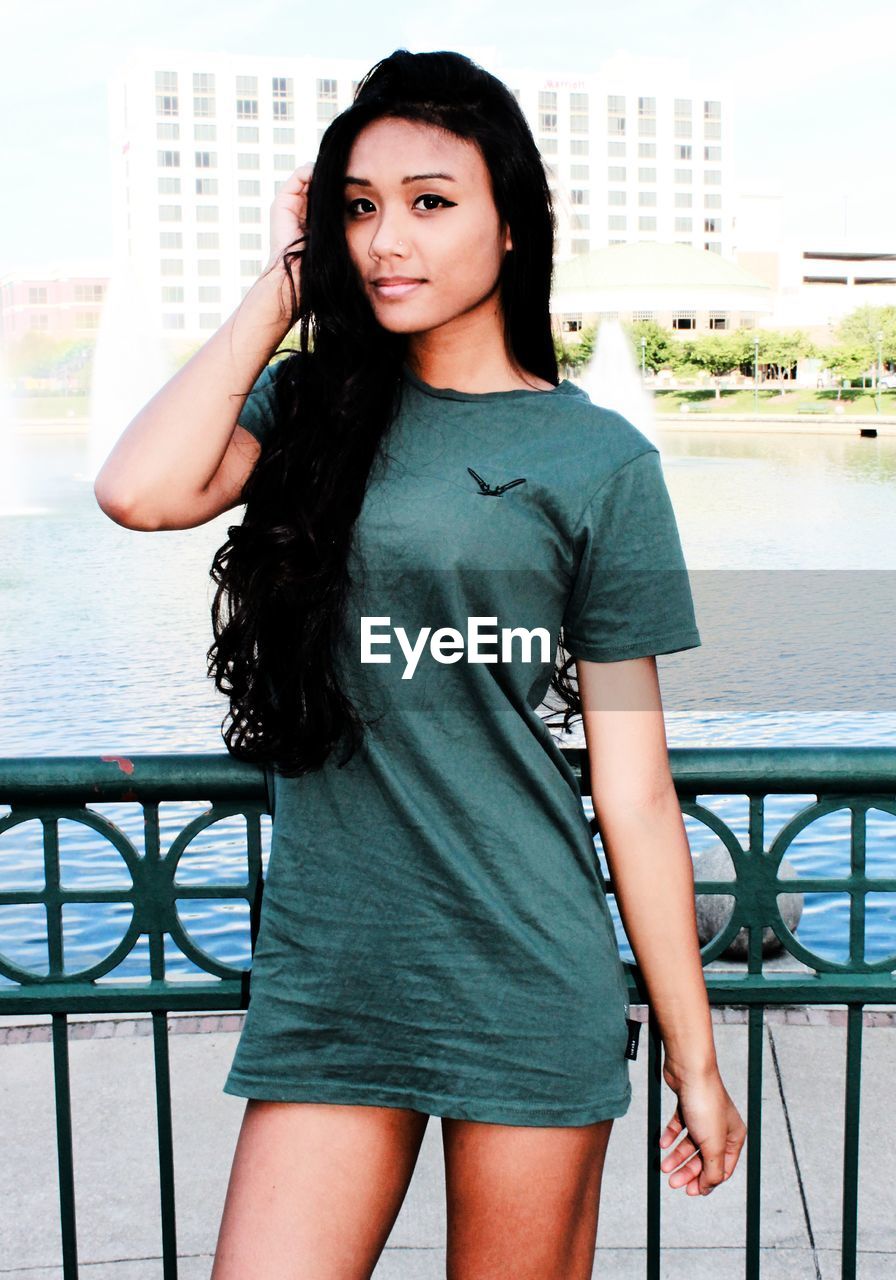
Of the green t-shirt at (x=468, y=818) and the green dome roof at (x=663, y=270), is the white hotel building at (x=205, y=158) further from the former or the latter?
the green t-shirt at (x=468, y=818)

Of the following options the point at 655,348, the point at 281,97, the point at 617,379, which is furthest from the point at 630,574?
the point at 281,97

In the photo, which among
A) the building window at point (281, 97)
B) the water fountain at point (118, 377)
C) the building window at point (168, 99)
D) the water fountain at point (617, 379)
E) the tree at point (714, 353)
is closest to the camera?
the water fountain at point (118, 377)

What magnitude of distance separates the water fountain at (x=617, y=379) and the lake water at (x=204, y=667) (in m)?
17.8

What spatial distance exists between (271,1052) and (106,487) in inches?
27.2

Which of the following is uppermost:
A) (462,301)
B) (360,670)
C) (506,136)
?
(506,136)

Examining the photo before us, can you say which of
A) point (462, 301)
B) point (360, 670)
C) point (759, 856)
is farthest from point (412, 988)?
point (462, 301)

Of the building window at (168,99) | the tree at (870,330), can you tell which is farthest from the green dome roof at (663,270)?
the building window at (168,99)

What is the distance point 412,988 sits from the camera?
1.68m

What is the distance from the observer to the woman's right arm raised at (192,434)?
1748 mm

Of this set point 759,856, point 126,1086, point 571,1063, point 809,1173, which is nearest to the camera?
point 571,1063

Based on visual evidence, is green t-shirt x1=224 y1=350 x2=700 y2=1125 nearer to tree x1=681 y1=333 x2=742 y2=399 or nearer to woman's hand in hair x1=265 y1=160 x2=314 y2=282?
woman's hand in hair x1=265 y1=160 x2=314 y2=282

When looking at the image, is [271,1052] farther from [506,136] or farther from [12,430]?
[12,430]

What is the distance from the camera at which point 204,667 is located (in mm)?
11430

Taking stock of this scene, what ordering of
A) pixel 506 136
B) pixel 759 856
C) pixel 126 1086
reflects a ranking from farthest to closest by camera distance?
1. pixel 126 1086
2. pixel 759 856
3. pixel 506 136
